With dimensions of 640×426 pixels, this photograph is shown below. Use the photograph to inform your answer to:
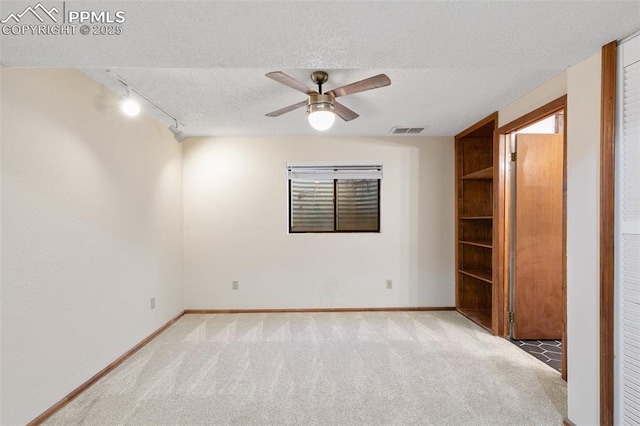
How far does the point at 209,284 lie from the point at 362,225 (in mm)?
2156

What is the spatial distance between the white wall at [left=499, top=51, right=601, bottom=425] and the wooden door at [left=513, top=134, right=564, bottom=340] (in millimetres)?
1303

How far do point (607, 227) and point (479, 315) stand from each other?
2.42m

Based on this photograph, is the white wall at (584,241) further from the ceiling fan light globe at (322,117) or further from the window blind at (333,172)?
the window blind at (333,172)

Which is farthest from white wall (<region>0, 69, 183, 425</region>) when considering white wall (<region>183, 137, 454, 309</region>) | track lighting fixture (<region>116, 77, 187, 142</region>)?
white wall (<region>183, 137, 454, 309</region>)

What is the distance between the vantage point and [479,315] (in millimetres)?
3535

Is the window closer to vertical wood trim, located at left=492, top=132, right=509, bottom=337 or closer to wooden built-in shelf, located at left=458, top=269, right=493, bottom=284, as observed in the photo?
wooden built-in shelf, located at left=458, top=269, right=493, bottom=284

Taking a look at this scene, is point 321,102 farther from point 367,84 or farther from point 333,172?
point 333,172

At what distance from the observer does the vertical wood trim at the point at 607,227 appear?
145cm

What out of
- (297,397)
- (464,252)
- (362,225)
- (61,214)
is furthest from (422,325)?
(61,214)

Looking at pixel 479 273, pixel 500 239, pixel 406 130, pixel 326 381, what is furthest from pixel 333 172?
pixel 326 381

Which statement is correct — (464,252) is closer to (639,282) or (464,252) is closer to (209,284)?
(639,282)

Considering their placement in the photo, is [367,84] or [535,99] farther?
[535,99]

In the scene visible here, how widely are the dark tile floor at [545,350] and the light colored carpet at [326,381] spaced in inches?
3.7

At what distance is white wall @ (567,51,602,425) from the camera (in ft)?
5.03
